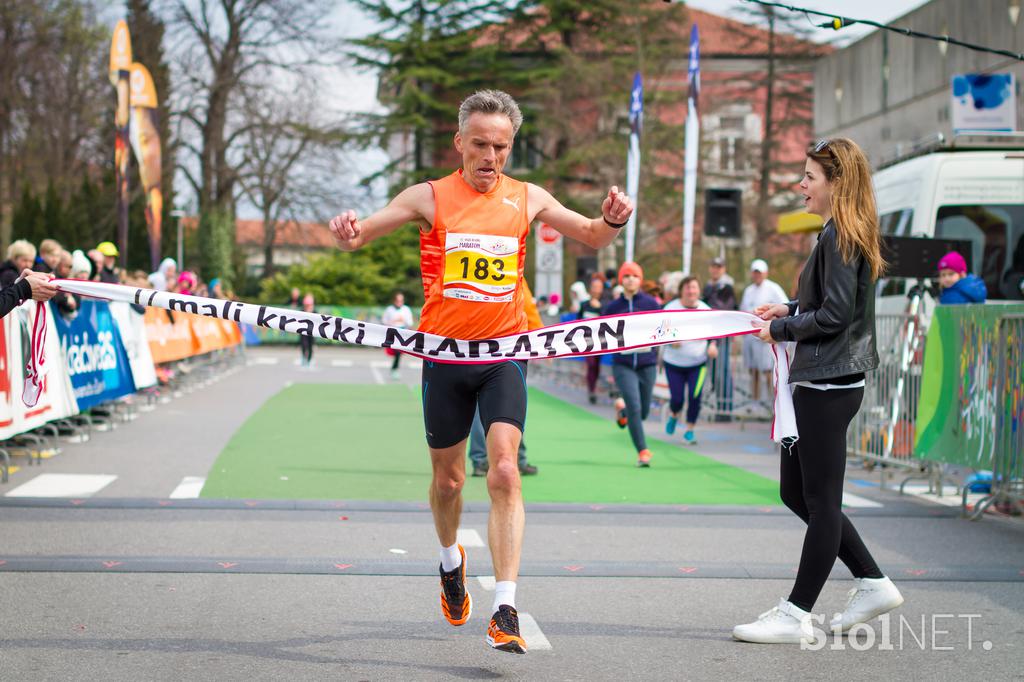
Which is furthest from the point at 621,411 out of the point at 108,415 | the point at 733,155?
the point at 733,155

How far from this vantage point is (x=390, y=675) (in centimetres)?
498

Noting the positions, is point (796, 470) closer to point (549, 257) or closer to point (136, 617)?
point (136, 617)

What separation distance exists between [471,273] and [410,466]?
722cm

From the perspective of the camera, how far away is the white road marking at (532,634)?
5508 millimetres

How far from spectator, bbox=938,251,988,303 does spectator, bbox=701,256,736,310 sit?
5361 millimetres

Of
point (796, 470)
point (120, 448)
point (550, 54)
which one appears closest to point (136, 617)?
point (796, 470)

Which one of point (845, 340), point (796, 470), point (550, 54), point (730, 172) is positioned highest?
point (550, 54)

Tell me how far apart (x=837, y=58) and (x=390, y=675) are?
30866 mm

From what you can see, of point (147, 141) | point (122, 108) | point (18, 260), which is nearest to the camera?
point (18, 260)

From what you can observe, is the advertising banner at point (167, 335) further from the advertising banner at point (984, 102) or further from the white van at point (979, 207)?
the advertising banner at point (984, 102)

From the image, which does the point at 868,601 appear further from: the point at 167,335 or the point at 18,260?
the point at 167,335

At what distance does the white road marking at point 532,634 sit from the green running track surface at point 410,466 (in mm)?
4164

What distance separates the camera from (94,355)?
1476cm

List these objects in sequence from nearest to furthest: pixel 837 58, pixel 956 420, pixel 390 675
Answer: pixel 390 675
pixel 956 420
pixel 837 58
